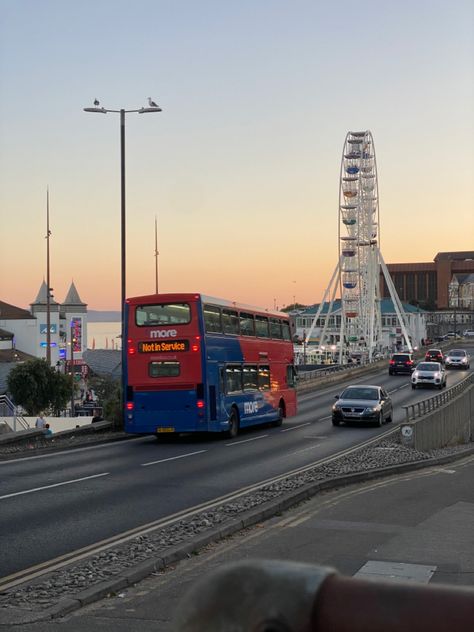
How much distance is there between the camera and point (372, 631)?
1.80m

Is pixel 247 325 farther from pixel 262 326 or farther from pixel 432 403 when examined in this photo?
pixel 432 403

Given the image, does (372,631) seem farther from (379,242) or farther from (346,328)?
(346,328)

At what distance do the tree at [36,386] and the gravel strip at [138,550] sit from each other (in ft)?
134

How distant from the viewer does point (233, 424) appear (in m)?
26.6

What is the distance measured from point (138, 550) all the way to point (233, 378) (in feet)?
54.2

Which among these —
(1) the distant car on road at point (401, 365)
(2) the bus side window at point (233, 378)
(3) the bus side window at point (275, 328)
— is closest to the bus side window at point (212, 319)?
(2) the bus side window at point (233, 378)

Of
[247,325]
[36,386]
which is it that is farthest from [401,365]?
[247,325]

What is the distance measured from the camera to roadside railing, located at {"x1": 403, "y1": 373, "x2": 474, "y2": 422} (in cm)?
2865

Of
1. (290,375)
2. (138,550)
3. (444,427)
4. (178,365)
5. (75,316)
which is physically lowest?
(444,427)

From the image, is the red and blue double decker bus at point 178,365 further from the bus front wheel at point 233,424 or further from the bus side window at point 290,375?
the bus side window at point 290,375

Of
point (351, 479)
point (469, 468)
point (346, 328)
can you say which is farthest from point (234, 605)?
point (346, 328)

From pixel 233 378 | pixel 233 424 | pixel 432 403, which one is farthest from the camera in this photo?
pixel 432 403

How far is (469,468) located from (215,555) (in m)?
11.4

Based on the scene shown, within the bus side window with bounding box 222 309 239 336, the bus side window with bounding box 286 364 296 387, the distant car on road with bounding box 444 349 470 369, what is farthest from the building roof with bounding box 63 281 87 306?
the bus side window with bounding box 222 309 239 336
